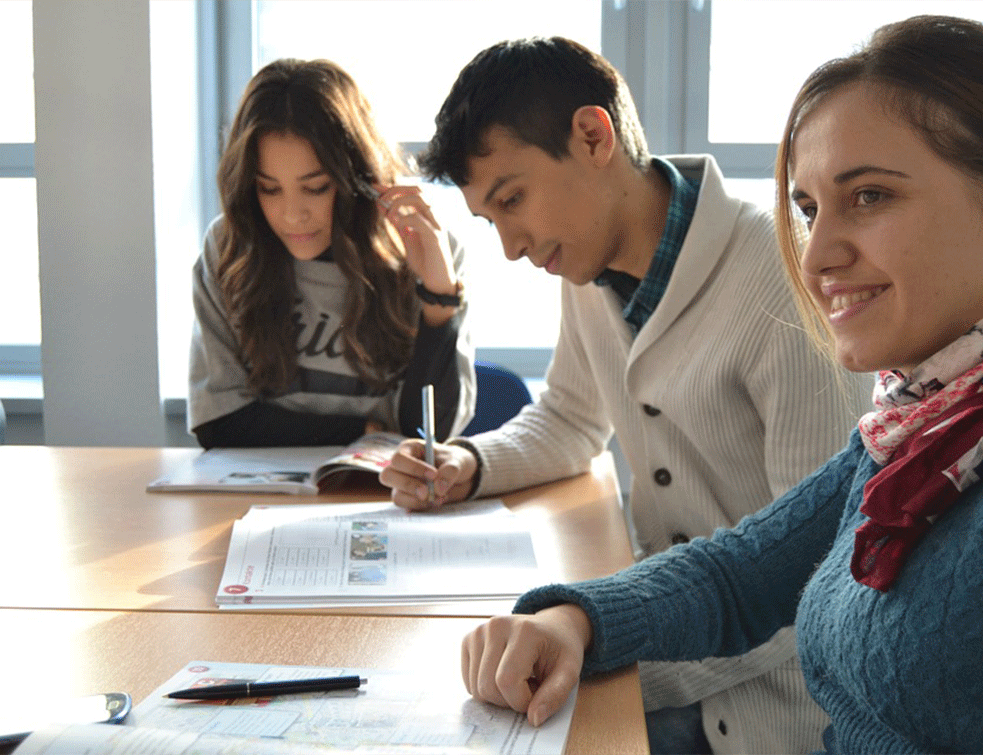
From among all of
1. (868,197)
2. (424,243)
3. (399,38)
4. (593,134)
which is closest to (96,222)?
(399,38)

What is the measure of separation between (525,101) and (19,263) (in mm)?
2299

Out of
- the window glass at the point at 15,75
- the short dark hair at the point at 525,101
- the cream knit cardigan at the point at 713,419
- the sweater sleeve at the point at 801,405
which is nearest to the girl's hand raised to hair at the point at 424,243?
the cream knit cardigan at the point at 713,419

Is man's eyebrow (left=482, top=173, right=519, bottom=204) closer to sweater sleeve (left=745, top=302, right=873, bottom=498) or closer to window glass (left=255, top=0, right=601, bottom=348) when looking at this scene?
sweater sleeve (left=745, top=302, right=873, bottom=498)

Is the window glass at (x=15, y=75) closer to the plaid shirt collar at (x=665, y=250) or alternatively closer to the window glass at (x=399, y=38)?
the window glass at (x=399, y=38)

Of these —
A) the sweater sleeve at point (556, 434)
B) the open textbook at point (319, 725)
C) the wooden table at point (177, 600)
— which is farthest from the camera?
the sweater sleeve at point (556, 434)

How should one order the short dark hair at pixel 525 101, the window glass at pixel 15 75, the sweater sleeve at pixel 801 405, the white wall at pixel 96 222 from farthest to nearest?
1. the window glass at pixel 15 75
2. the white wall at pixel 96 222
3. the short dark hair at pixel 525 101
4. the sweater sleeve at pixel 801 405

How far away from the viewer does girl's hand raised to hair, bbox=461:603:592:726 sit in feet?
3.00

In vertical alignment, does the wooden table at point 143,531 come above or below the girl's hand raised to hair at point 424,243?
below

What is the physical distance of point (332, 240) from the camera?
7.13 ft

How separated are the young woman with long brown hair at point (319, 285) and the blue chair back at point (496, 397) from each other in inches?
4.5

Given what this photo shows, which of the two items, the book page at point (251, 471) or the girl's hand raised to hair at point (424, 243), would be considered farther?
the girl's hand raised to hair at point (424, 243)

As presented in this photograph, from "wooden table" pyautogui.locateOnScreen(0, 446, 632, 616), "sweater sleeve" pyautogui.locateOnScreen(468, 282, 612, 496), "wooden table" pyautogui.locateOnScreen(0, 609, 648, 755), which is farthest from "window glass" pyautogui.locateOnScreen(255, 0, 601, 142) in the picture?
"wooden table" pyautogui.locateOnScreen(0, 609, 648, 755)

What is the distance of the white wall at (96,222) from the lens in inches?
112

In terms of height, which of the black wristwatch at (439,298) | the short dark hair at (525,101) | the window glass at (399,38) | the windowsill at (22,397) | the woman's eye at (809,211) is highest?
the window glass at (399,38)
